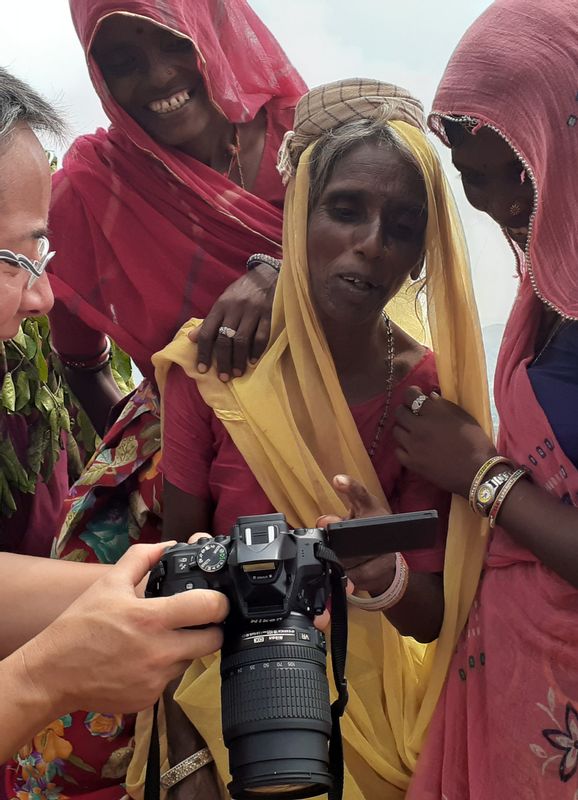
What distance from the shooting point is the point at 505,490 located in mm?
1854

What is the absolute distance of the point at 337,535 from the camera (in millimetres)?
1476

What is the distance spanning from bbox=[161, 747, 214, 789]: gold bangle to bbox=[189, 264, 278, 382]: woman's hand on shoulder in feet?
2.62

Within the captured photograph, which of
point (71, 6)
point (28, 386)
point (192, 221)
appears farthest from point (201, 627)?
point (71, 6)

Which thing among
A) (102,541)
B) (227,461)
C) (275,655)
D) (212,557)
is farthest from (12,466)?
(275,655)

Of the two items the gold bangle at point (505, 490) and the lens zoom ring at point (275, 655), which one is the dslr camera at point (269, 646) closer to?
the lens zoom ring at point (275, 655)

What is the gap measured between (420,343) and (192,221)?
72 cm

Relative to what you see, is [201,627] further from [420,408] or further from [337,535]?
[420,408]

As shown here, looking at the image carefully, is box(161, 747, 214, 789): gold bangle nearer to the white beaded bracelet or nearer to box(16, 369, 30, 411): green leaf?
the white beaded bracelet

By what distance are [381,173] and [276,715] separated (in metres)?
1.27

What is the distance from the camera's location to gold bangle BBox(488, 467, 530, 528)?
1852 mm

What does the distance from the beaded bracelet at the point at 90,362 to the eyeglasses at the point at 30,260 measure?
3.73 feet

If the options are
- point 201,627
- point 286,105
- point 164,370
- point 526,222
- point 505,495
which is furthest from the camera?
point 286,105

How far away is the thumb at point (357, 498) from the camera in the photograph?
1914 millimetres

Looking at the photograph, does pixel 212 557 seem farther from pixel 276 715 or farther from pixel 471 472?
pixel 471 472
